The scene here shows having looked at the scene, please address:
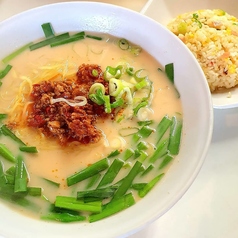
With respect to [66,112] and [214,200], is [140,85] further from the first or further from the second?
[214,200]

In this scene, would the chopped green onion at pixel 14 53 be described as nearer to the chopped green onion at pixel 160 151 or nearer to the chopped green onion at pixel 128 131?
the chopped green onion at pixel 128 131

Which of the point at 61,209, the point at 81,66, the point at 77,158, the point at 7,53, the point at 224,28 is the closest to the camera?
the point at 61,209

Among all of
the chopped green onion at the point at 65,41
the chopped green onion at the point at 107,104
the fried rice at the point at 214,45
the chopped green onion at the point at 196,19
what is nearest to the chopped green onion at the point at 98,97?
the chopped green onion at the point at 107,104

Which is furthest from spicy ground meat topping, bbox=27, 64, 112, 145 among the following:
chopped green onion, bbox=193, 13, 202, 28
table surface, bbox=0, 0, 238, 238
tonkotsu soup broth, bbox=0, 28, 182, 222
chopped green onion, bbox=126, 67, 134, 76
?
chopped green onion, bbox=193, 13, 202, 28

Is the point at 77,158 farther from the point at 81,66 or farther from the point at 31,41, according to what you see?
the point at 31,41

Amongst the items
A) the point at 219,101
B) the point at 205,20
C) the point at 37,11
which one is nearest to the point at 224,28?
the point at 205,20

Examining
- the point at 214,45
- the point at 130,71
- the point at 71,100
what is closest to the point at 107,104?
the point at 71,100
